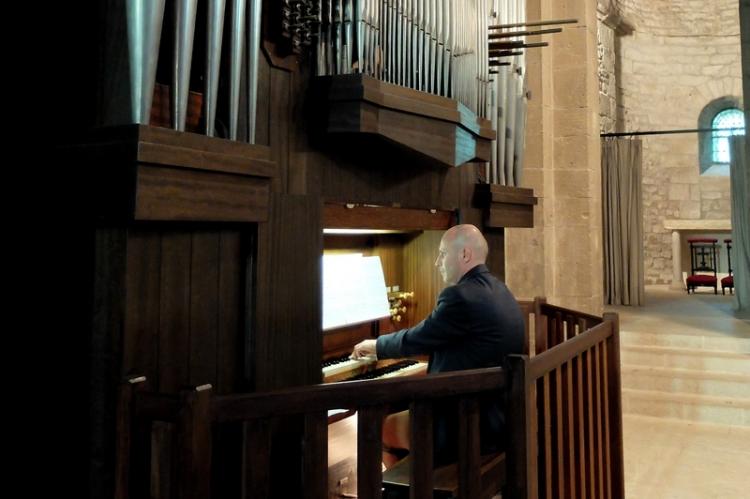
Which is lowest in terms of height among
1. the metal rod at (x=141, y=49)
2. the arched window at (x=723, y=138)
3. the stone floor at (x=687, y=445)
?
the stone floor at (x=687, y=445)

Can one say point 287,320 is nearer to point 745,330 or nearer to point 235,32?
point 235,32

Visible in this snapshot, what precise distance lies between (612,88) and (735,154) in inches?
165

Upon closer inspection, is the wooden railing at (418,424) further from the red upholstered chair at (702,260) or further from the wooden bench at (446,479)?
the red upholstered chair at (702,260)

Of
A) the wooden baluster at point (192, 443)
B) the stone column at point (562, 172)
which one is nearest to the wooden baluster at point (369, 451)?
the wooden baluster at point (192, 443)

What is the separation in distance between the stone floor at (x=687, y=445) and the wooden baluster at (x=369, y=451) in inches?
108

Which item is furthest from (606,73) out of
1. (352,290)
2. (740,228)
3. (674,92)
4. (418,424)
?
(418,424)

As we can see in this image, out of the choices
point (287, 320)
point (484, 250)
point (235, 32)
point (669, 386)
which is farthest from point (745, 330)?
point (235, 32)

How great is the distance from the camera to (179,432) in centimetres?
139

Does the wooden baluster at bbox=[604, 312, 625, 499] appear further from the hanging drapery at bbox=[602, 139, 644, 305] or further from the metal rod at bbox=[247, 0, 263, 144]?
the hanging drapery at bbox=[602, 139, 644, 305]

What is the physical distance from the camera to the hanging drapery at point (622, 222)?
9758 mm

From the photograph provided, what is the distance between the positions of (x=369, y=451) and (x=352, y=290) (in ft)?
4.75

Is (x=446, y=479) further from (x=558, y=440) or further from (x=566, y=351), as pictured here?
(x=566, y=351)

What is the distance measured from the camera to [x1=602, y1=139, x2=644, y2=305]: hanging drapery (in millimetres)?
9758

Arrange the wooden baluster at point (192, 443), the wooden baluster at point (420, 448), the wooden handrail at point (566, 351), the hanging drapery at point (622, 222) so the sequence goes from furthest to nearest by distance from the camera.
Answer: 1. the hanging drapery at point (622, 222)
2. the wooden handrail at point (566, 351)
3. the wooden baluster at point (420, 448)
4. the wooden baluster at point (192, 443)
